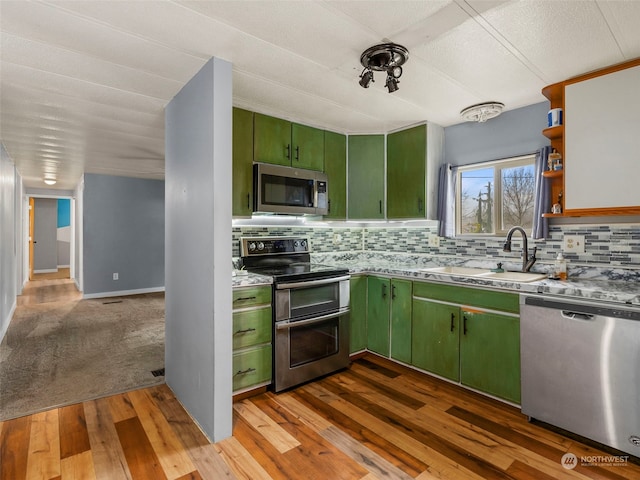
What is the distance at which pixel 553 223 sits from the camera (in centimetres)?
264

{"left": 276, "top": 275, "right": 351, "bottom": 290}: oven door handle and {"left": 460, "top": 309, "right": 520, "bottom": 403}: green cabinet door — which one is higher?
{"left": 276, "top": 275, "right": 351, "bottom": 290}: oven door handle

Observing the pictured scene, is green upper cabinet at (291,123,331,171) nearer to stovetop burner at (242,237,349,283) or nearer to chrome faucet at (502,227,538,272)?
stovetop burner at (242,237,349,283)

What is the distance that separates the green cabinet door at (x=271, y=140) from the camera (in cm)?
283

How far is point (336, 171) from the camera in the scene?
3465 mm

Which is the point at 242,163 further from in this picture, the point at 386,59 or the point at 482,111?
the point at 482,111

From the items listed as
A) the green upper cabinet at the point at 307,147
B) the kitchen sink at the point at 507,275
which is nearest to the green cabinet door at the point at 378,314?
the kitchen sink at the point at 507,275

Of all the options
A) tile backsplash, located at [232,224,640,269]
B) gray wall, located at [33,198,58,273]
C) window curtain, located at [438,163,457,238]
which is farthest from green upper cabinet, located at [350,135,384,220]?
gray wall, located at [33,198,58,273]

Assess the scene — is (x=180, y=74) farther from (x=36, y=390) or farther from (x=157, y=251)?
(x=157, y=251)

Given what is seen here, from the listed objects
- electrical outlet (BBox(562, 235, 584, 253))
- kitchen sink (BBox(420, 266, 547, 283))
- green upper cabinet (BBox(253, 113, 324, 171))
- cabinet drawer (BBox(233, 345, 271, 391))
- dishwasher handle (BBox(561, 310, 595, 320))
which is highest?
green upper cabinet (BBox(253, 113, 324, 171))

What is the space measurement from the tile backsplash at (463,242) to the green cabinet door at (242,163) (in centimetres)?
36

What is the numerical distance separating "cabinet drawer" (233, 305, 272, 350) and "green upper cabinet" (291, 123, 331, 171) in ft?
4.44

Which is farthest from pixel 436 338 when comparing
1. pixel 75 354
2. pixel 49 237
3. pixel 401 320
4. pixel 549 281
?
pixel 49 237

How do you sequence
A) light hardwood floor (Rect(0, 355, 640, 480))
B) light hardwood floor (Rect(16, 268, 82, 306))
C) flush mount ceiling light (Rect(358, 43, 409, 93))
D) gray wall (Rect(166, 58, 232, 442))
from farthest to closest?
light hardwood floor (Rect(16, 268, 82, 306)), gray wall (Rect(166, 58, 232, 442)), flush mount ceiling light (Rect(358, 43, 409, 93)), light hardwood floor (Rect(0, 355, 640, 480))

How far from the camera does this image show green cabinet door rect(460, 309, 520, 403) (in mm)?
2311
